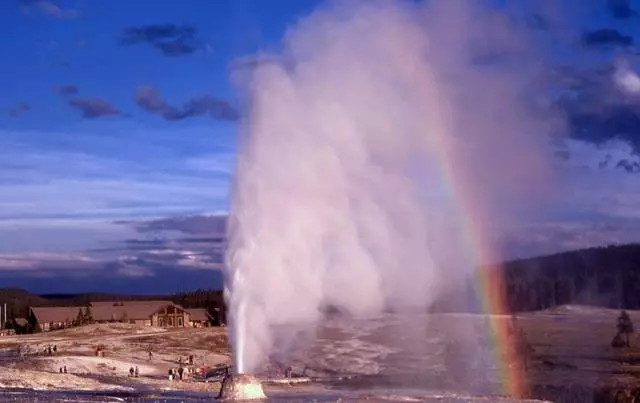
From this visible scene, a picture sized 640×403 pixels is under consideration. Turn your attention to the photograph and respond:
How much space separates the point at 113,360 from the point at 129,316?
45.4 meters

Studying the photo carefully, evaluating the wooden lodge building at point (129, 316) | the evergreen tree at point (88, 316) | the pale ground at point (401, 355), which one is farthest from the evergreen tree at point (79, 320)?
the pale ground at point (401, 355)

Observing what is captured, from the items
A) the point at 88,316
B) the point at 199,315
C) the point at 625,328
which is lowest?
the point at 625,328

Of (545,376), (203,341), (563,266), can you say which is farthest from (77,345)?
(563,266)

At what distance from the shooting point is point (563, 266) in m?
75.1

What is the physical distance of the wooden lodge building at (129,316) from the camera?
86.0 m

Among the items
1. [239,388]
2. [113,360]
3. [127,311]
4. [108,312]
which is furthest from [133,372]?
[108,312]

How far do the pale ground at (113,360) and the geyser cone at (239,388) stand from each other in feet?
16.3

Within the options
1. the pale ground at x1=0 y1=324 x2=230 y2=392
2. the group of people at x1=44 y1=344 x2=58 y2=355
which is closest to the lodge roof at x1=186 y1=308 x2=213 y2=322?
the pale ground at x1=0 y1=324 x2=230 y2=392

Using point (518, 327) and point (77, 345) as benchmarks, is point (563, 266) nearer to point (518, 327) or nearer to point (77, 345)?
point (518, 327)

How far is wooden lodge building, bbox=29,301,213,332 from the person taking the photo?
86000mm

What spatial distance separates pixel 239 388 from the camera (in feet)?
82.2

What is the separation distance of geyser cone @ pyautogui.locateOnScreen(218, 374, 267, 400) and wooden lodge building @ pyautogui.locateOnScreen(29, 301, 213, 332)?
5974cm

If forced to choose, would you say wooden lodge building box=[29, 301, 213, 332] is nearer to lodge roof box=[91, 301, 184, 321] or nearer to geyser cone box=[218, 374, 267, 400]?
lodge roof box=[91, 301, 184, 321]

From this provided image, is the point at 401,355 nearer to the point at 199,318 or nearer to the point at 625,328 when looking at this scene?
the point at 625,328
